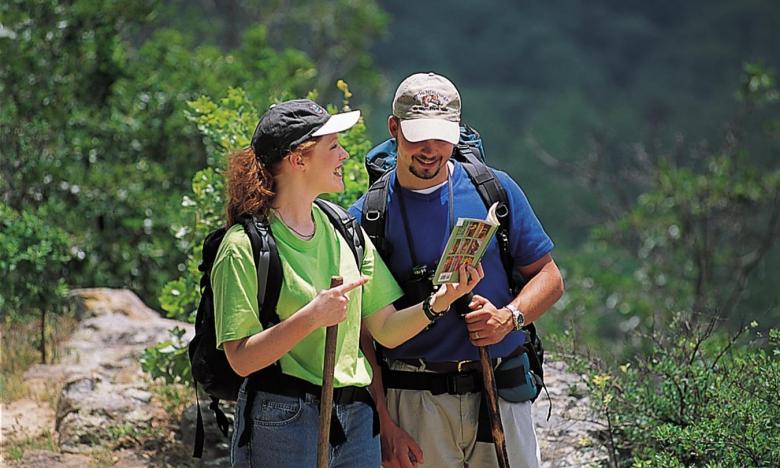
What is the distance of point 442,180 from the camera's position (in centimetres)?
365

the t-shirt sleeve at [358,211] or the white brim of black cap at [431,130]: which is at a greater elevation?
the white brim of black cap at [431,130]

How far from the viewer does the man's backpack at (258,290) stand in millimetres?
3189

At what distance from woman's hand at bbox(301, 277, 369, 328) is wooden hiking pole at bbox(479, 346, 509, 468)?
2.05ft

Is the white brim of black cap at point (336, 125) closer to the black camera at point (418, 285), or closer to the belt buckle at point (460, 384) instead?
the black camera at point (418, 285)

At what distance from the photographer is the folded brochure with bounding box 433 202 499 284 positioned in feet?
10.9

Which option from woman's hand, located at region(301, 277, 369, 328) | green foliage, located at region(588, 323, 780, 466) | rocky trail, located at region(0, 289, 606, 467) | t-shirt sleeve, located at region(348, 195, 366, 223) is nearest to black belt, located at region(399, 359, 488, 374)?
t-shirt sleeve, located at region(348, 195, 366, 223)

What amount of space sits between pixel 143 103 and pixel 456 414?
18.7 ft

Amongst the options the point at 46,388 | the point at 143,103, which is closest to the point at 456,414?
the point at 46,388

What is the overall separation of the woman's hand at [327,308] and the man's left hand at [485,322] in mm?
529

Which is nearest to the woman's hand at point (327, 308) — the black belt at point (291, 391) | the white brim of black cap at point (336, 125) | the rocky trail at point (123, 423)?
the black belt at point (291, 391)

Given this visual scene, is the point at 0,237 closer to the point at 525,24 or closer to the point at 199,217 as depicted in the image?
the point at 199,217

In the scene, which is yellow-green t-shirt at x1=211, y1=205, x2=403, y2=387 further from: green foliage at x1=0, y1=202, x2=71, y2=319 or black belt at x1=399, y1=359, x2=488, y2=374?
green foliage at x1=0, y1=202, x2=71, y2=319

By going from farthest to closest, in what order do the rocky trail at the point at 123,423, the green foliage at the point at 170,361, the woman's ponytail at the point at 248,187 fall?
the green foliage at the point at 170,361 < the rocky trail at the point at 123,423 < the woman's ponytail at the point at 248,187

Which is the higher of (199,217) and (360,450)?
(199,217)
